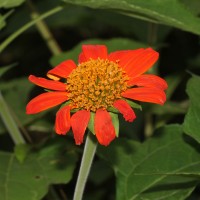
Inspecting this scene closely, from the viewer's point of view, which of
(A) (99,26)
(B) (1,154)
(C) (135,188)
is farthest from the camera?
(A) (99,26)

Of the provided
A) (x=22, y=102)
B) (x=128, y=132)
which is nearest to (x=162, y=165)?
(x=128, y=132)

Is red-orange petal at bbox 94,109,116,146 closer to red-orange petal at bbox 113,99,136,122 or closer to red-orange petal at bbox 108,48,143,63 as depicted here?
red-orange petal at bbox 113,99,136,122

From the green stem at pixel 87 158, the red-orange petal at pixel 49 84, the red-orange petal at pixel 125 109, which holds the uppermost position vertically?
the red-orange petal at pixel 49 84

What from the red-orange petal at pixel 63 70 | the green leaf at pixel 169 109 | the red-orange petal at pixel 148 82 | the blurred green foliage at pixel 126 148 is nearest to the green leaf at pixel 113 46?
the blurred green foliage at pixel 126 148

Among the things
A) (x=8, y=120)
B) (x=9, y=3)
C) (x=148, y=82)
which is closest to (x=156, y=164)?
(x=148, y=82)

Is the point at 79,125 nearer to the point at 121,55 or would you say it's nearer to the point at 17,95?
the point at 121,55

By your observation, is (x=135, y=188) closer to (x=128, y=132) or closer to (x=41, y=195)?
(x=41, y=195)

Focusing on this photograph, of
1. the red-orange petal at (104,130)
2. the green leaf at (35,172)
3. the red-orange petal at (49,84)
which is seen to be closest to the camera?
the red-orange petal at (104,130)

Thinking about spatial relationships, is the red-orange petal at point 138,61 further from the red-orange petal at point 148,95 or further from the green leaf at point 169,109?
the green leaf at point 169,109
